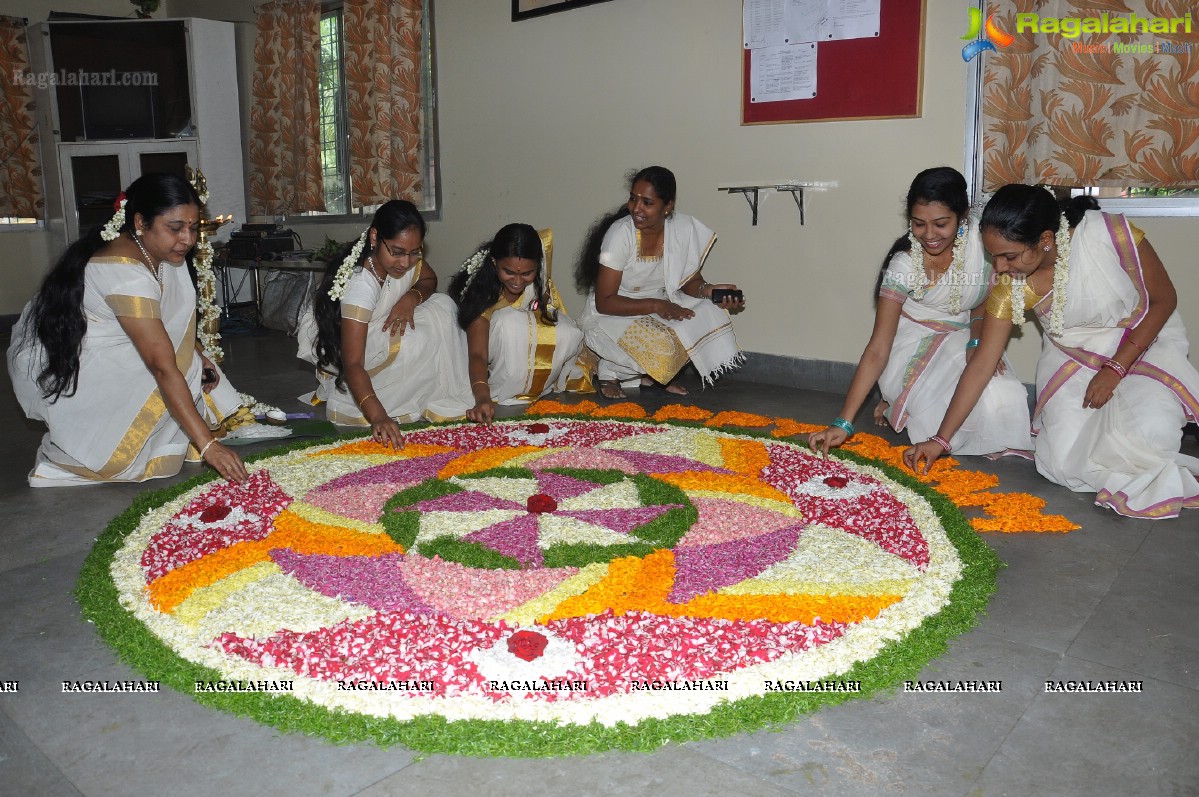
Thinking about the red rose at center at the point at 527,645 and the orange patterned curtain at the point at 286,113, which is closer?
the red rose at center at the point at 527,645

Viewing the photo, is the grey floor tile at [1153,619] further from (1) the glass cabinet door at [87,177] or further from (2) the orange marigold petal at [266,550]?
(1) the glass cabinet door at [87,177]

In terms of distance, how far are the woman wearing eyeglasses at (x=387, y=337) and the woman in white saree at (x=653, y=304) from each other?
85cm

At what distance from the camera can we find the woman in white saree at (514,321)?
4344 millimetres

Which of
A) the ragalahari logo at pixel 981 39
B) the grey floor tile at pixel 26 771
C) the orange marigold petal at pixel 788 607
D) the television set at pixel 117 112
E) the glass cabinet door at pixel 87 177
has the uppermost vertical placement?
the television set at pixel 117 112

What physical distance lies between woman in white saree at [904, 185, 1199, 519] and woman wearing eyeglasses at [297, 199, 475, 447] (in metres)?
2.15

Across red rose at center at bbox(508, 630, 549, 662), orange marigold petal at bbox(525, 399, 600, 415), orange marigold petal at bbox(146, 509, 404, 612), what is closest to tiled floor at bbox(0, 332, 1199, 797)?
orange marigold petal at bbox(146, 509, 404, 612)

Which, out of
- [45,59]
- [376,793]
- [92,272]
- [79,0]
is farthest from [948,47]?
[79,0]

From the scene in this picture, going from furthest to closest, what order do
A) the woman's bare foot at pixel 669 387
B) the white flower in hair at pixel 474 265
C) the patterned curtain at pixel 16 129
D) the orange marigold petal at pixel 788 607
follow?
the patterned curtain at pixel 16 129 → the woman's bare foot at pixel 669 387 → the white flower in hair at pixel 474 265 → the orange marigold petal at pixel 788 607

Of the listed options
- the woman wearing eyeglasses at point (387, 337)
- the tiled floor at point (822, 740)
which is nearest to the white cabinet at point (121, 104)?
the woman wearing eyeglasses at point (387, 337)

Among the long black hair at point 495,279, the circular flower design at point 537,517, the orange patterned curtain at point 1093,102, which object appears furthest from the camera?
the long black hair at point 495,279

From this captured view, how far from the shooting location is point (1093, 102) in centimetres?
417

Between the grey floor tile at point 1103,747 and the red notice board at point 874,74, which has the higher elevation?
the red notice board at point 874,74

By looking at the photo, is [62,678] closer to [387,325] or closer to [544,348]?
[387,325]

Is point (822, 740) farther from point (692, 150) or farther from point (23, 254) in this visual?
point (23, 254)
